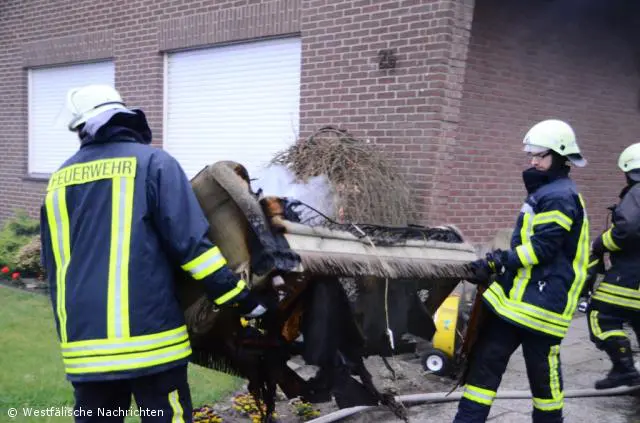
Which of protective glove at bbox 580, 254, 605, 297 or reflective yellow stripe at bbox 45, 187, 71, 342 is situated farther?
protective glove at bbox 580, 254, 605, 297

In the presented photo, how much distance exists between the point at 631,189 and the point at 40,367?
4412 millimetres

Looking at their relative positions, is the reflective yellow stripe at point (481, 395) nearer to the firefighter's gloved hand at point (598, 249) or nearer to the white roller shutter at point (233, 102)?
the firefighter's gloved hand at point (598, 249)

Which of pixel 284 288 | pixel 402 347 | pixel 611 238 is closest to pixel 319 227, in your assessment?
pixel 284 288

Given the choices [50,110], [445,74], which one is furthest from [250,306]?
[50,110]

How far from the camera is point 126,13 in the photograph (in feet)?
30.7

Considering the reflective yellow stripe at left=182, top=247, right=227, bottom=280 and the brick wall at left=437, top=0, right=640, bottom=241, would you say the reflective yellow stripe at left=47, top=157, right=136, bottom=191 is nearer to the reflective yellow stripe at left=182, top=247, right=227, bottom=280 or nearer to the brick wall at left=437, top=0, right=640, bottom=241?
the reflective yellow stripe at left=182, top=247, right=227, bottom=280

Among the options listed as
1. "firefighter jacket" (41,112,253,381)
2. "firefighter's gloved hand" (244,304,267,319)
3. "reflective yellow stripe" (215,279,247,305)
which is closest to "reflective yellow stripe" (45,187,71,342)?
"firefighter jacket" (41,112,253,381)

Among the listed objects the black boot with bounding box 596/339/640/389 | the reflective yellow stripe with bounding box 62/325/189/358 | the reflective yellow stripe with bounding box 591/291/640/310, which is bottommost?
the black boot with bounding box 596/339/640/389

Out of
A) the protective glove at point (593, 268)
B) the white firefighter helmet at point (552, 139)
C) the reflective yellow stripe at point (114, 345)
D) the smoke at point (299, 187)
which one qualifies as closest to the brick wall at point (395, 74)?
the smoke at point (299, 187)

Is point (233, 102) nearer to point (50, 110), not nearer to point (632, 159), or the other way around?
point (50, 110)

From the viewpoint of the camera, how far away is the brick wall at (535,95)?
695 cm

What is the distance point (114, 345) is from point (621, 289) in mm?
3615

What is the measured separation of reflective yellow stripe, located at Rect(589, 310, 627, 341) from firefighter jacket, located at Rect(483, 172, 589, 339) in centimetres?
128

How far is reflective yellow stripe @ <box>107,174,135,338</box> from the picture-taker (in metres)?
2.69
